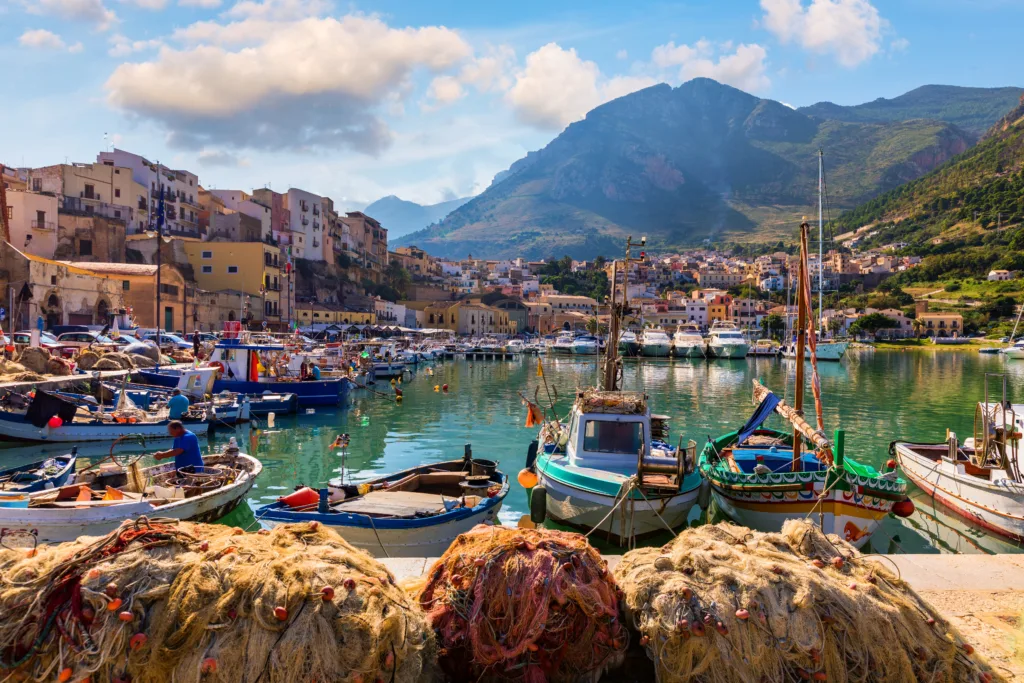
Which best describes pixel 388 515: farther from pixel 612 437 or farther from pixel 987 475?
pixel 987 475

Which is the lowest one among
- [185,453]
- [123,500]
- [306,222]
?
[123,500]

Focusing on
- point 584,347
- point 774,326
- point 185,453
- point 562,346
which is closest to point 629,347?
point 584,347

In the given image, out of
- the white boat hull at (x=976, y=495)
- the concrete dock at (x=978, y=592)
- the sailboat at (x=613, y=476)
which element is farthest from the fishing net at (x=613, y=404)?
the white boat hull at (x=976, y=495)

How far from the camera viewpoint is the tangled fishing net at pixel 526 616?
14.9 ft

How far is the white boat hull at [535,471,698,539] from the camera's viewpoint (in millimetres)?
11289

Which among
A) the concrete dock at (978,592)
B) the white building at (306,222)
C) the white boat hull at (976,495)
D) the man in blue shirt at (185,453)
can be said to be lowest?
the white boat hull at (976,495)

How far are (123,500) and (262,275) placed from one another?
195 feet

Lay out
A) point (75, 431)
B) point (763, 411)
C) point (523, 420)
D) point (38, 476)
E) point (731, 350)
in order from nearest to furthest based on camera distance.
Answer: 1. point (38, 476)
2. point (763, 411)
3. point (75, 431)
4. point (523, 420)
5. point (731, 350)

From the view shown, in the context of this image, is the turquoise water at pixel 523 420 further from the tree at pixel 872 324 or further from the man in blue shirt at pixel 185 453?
the tree at pixel 872 324

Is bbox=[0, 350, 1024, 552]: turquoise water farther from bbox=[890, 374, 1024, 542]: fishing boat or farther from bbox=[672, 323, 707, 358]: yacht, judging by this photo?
bbox=[672, 323, 707, 358]: yacht

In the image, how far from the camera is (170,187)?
243 ft

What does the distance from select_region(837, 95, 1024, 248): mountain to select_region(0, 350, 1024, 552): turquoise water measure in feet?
291

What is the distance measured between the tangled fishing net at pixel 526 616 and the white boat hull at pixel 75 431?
779 inches

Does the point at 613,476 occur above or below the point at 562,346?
below
